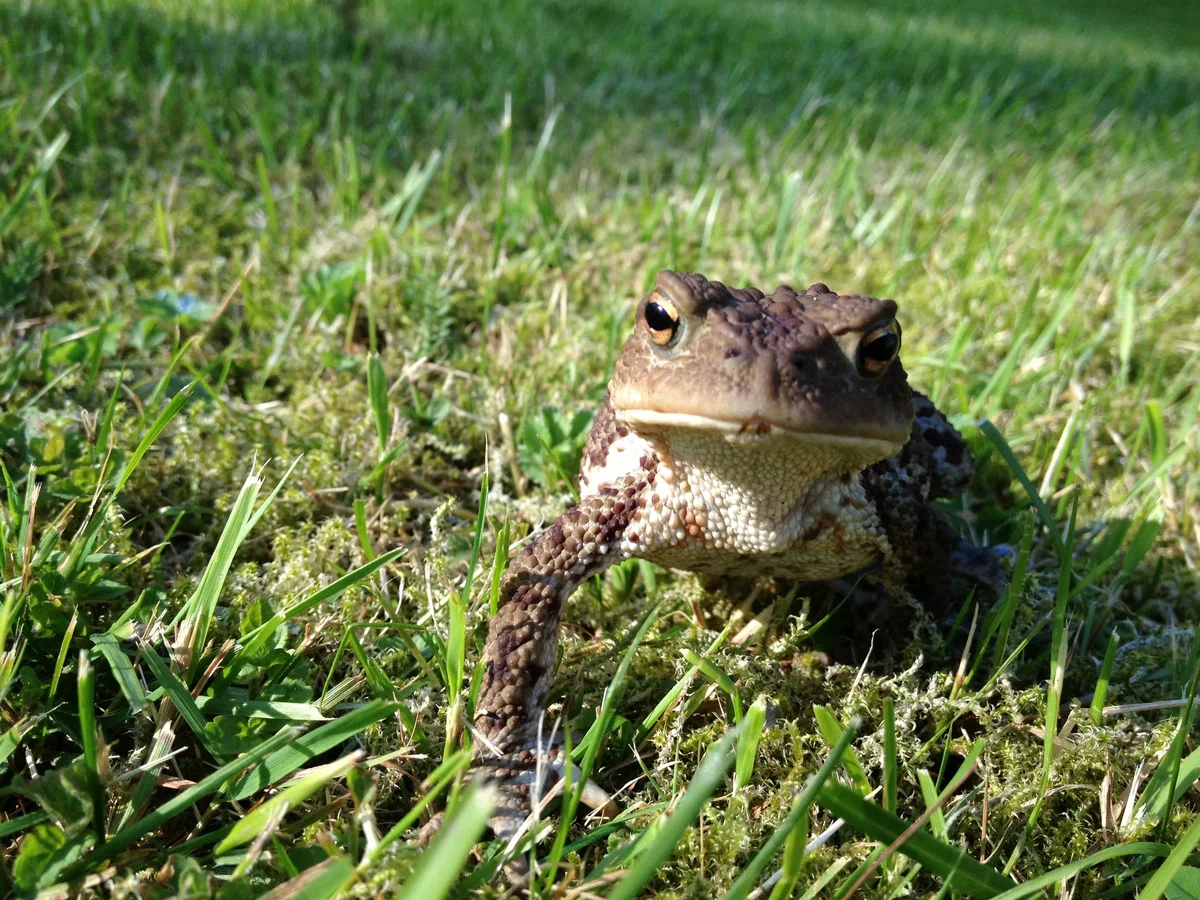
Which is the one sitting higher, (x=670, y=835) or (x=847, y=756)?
(x=670, y=835)

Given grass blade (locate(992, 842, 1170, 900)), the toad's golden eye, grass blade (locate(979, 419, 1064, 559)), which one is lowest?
grass blade (locate(992, 842, 1170, 900))

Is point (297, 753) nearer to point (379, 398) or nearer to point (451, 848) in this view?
point (451, 848)

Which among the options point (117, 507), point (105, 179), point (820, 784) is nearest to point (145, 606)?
point (117, 507)

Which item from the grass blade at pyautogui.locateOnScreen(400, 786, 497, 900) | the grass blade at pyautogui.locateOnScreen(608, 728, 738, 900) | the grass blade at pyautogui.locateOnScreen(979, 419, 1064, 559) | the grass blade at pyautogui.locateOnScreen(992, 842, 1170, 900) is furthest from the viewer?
the grass blade at pyautogui.locateOnScreen(979, 419, 1064, 559)

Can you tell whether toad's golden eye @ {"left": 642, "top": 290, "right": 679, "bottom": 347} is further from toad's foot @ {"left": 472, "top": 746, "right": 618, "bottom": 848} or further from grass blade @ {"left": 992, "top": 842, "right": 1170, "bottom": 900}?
grass blade @ {"left": 992, "top": 842, "right": 1170, "bottom": 900}

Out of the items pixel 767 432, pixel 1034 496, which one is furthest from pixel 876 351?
pixel 1034 496

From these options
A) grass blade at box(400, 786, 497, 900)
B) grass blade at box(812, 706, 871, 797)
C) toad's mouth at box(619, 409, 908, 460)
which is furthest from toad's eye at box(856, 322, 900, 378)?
grass blade at box(400, 786, 497, 900)
